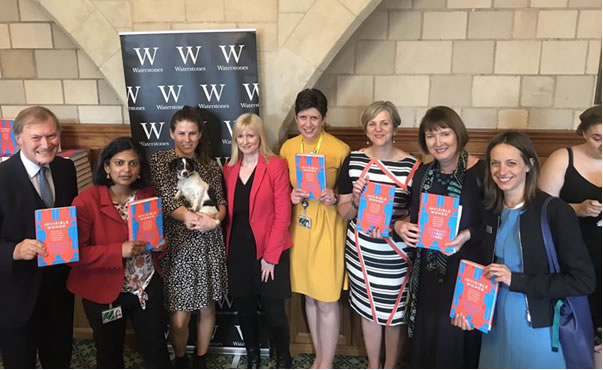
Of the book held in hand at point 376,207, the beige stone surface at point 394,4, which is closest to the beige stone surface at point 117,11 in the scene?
the beige stone surface at point 394,4

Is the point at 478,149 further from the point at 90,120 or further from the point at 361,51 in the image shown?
the point at 90,120

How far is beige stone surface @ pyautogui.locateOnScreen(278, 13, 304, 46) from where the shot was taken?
2.72m

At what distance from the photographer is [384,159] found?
2.37 meters

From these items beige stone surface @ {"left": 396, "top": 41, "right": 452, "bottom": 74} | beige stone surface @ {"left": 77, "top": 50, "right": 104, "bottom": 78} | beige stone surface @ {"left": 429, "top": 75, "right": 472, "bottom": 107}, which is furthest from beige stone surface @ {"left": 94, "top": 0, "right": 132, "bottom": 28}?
beige stone surface @ {"left": 429, "top": 75, "right": 472, "bottom": 107}

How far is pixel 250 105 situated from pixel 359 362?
1843 millimetres

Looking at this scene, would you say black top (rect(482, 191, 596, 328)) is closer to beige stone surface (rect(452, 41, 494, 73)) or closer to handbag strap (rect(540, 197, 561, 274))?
handbag strap (rect(540, 197, 561, 274))

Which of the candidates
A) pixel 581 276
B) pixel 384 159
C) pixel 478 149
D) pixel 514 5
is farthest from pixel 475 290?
pixel 514 5

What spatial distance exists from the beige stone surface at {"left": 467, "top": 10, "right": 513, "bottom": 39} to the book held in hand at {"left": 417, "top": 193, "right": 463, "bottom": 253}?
1535 mm

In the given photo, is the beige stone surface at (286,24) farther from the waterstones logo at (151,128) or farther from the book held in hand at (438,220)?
the book held in hand at (438,220)

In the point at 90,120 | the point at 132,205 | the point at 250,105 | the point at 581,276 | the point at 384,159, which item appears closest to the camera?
the point at 581,276

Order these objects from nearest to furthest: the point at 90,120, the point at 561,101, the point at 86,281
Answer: the point at 86,281 → the point at 561,101 → the point at 90,120

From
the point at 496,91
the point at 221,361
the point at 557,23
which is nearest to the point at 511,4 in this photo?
the point at 557,23

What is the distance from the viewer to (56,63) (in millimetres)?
3238

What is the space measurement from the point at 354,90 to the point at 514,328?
1.84m
